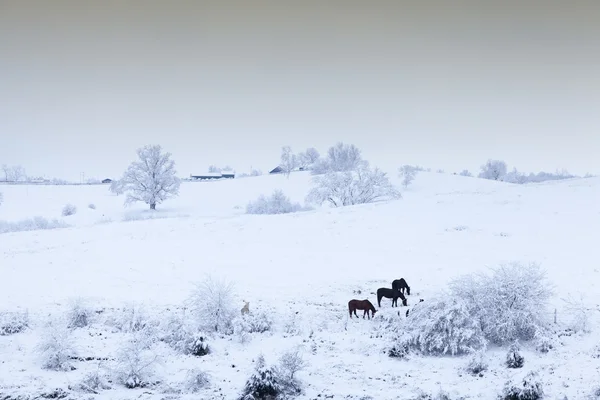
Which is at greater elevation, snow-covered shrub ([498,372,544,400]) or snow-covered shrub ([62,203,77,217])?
snow-covered shrub ([62,203,77,217])

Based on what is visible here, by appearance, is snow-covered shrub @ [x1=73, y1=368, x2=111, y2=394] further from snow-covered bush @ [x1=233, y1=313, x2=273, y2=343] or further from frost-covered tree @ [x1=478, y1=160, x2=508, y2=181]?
frost-covered tree @ [x1=478, y1=160, x2=508, y2=181]

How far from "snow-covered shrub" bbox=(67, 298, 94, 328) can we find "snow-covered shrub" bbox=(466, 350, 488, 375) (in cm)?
1336

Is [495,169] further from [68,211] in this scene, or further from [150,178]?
[68,211]

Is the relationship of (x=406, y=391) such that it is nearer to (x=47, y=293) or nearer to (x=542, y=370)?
(x=542, y=370)

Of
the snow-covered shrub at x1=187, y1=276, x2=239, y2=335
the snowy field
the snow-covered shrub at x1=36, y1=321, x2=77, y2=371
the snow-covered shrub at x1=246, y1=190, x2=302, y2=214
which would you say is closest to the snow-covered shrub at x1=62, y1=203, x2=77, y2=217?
the snow-covered shrub at x1=246, y1=190, x2=302, y2=214

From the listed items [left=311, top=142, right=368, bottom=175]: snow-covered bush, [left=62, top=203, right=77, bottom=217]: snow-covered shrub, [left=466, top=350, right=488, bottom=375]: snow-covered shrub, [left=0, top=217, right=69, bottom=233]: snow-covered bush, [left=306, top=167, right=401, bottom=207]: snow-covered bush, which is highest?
[left=311, top=142, right=368, bottom=175]: snow-covered bush

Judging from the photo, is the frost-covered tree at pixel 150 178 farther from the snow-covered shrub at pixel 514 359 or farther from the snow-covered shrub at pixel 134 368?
the snow-covered shrub at pixel 514 359

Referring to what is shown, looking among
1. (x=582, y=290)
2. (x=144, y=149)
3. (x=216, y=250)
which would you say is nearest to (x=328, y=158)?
(x=144, y=149)

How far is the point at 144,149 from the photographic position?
6359cm

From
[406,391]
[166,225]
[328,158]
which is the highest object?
[328,158]

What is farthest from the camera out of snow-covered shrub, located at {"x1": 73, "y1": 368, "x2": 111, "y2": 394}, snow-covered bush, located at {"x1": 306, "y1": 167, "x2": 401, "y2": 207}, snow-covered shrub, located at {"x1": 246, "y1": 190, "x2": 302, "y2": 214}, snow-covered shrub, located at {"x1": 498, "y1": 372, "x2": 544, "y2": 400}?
snow-covered shrub, located at {"x1": 246, "y1": 190, "x2": 302, "y2": 214}

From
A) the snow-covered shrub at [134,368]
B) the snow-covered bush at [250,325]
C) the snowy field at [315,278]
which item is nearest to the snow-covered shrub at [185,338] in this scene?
the snowy field at [315,278]

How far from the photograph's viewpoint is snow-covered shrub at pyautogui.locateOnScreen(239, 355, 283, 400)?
463 inches

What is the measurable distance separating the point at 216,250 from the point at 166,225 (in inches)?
359
